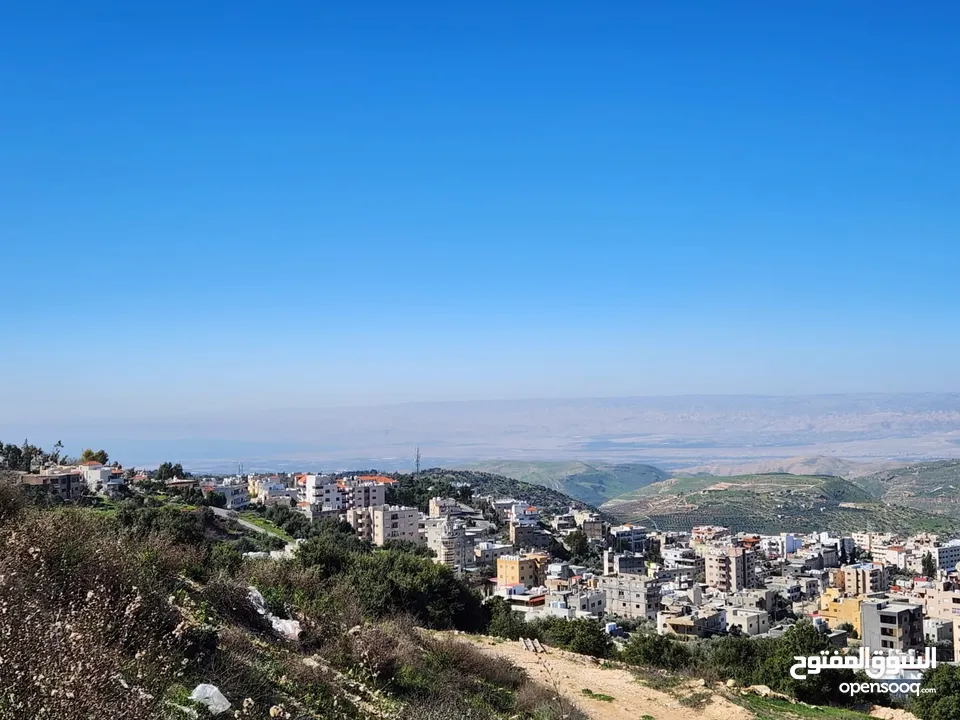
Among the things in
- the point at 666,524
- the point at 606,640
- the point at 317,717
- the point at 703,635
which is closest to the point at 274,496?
the point at 703,635

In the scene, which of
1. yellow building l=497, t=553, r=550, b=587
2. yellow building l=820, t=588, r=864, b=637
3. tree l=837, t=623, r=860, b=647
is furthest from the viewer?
yellow building l=497, t=553, r=550, b=587

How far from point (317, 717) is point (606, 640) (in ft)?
45.0

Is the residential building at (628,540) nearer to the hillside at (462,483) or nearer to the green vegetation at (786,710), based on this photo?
the hillside at (462,483)

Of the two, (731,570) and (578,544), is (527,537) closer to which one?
(578,544)

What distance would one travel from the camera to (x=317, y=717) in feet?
19.8

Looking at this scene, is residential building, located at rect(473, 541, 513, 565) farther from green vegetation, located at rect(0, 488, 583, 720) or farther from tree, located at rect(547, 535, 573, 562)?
green vegetation, located at rect(0, 488, 583, 720)

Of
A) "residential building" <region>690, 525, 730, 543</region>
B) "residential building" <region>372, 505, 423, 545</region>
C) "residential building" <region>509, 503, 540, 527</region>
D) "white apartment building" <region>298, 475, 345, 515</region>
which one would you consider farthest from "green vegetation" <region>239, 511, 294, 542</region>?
"residential building" <region>690, 525, 730, 543</region>

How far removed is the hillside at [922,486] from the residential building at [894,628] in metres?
101

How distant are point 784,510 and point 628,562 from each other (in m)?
67.4

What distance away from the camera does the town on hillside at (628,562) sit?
35125 millimetres

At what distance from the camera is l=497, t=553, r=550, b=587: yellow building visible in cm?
4638

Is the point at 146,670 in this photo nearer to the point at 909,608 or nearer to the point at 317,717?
the point at 317,717

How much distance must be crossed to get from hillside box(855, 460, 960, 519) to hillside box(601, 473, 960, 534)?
1151 centimetres

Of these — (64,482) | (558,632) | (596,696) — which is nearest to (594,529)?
(64,482)
